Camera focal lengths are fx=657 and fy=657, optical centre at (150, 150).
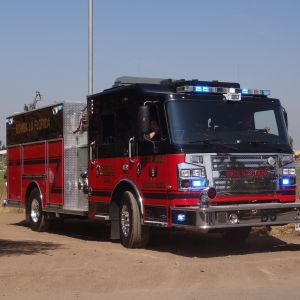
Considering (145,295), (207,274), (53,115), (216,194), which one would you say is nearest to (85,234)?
(53,115)

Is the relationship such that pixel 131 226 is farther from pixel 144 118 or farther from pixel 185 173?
pixel 144 118

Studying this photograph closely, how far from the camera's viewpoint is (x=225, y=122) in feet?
37.7

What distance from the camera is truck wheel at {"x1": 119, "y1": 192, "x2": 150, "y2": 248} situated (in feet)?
39.1

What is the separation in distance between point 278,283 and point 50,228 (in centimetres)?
852

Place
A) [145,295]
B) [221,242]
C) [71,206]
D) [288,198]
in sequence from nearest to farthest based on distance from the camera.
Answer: [145,295], [288,198], [221,242], [71,206]

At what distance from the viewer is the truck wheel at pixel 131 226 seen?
39.1 feet

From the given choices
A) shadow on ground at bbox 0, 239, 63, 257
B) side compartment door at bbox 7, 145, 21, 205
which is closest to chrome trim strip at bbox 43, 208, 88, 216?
shadow on ground at bbox 0, 239, 63, 257

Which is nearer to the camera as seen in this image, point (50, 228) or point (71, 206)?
point (71, 206)

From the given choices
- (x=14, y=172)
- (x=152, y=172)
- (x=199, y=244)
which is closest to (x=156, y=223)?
(x=152, y=172)

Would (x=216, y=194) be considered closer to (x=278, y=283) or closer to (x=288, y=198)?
(x=288, y=198)

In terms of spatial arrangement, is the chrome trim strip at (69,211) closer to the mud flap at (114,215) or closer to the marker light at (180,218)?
the mud flap at (114,215)

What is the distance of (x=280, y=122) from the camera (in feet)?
39.6

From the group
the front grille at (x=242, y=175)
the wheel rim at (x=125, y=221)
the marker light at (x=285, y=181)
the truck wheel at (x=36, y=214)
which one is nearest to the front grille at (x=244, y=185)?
the front grille at (x=242, y=175)

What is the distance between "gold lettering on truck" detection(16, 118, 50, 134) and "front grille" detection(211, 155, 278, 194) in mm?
5608
